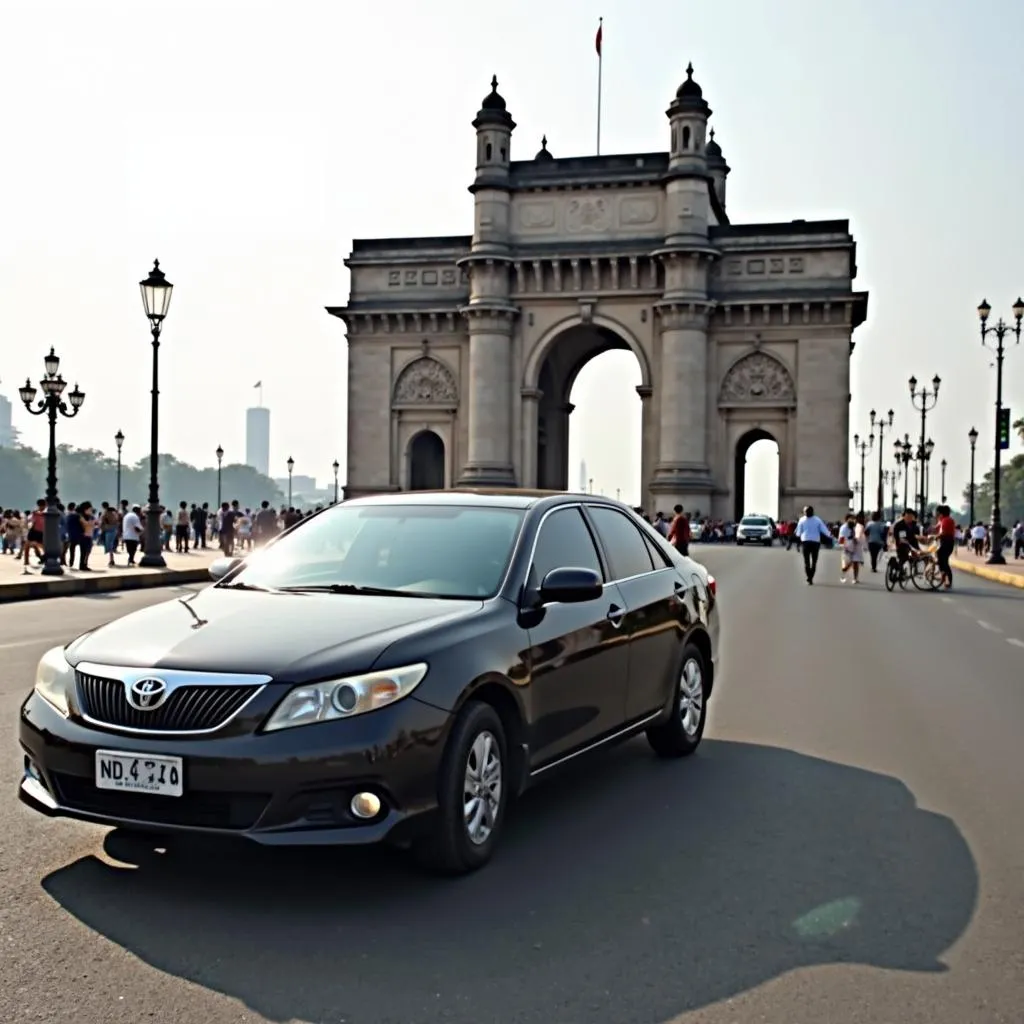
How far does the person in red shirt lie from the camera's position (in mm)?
26817

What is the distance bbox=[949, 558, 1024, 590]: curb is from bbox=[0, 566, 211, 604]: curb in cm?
1856

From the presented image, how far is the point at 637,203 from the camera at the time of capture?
6544 cm

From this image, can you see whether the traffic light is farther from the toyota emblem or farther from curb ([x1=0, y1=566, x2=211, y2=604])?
the toyota emblem

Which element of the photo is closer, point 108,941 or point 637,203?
point 108,941

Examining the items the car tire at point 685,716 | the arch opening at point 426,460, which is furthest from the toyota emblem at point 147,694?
the arch opening at point 426,460

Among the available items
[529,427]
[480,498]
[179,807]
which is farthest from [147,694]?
[529,427]

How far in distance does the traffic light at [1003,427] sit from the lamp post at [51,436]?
91.1ft

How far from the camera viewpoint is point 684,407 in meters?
63.6

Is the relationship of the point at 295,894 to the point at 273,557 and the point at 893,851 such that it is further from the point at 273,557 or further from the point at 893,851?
A: the point at 893,851

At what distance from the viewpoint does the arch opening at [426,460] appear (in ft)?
237

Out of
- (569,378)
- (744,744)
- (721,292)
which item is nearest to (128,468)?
(569,378)

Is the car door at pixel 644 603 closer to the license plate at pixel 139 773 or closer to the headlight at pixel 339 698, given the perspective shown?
the headlight at pixel 339 698

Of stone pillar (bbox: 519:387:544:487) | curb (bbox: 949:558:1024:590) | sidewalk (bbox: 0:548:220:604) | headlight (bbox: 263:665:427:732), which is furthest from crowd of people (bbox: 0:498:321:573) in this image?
headlight (bbox: 263:665:427:732)

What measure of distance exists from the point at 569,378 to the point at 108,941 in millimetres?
71481
